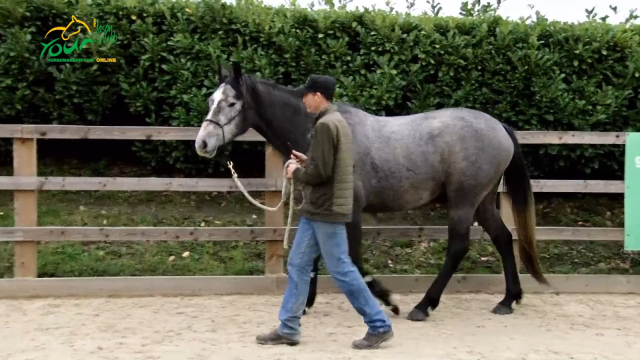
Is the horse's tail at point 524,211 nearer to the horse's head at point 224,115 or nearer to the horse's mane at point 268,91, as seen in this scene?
the horse's mane at point 268,91

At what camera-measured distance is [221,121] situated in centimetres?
509

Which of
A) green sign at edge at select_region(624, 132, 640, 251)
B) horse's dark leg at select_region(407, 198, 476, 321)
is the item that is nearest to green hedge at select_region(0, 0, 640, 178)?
green sign at edge at select_region(624, 132, 640, 251)

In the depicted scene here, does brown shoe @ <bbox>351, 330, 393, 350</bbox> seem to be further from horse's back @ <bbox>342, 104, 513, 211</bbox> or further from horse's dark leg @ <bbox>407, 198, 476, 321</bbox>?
horse's back @ <bbox>342, 104, 513, 211</bbox>

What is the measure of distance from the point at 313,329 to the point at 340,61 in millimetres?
2960

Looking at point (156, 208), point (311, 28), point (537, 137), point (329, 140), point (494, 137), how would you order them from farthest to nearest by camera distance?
point (156, 208) → point (311, 28) → point (537, 137) → point (494, 137) → point (329, 140)

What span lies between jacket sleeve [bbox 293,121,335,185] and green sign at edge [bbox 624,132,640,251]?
3.25 meters

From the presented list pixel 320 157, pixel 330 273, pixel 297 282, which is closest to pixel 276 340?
pixel 297 282

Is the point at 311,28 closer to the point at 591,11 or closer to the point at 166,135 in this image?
the point at 166,135

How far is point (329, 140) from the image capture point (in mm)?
4191

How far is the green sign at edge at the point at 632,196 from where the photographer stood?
6.07 metres

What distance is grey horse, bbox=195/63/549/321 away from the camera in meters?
5.19

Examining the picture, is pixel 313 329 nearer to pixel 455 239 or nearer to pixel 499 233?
pixel 455 239

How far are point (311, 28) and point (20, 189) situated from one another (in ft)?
10.3

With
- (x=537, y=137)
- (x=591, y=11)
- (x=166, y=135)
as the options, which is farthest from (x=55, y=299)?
(x=591, y=11)
